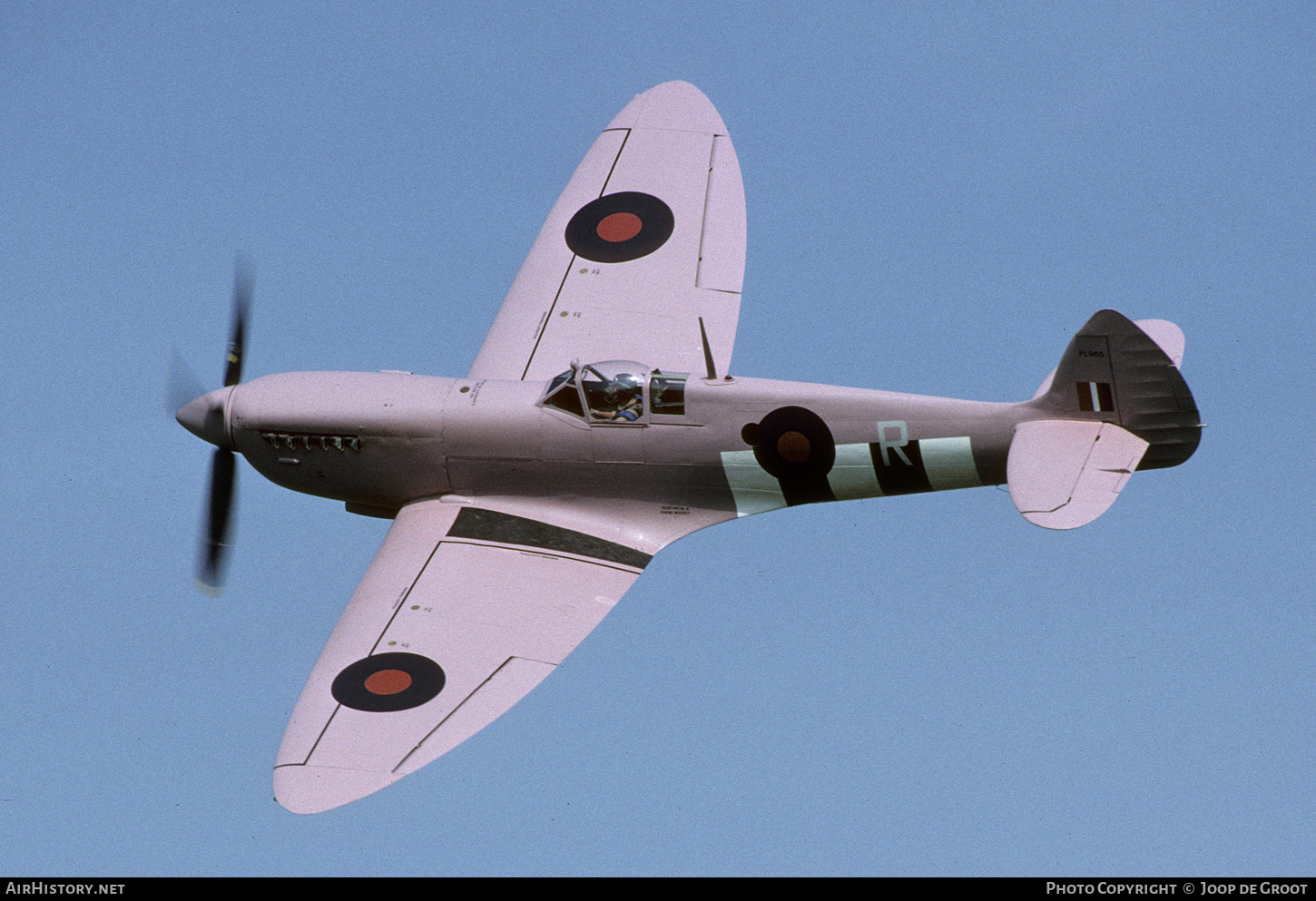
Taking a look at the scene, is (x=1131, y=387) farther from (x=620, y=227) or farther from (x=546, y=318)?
(x=620, y=227)

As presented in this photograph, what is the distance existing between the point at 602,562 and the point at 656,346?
2.64m

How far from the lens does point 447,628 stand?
1556 cm

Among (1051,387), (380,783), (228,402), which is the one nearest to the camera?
(380,783)

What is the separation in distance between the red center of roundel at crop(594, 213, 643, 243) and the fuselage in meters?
2.88

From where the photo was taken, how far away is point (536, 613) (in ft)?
51.2

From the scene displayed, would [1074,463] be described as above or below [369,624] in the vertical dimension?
above

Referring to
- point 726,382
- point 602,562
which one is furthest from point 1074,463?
point 602,562

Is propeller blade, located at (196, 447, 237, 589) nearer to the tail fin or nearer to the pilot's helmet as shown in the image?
the pilot's helmet

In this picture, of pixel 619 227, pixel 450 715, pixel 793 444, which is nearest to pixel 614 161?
pixel 619 227

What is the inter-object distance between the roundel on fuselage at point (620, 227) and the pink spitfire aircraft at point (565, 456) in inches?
3.2

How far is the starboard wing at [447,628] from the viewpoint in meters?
14.4

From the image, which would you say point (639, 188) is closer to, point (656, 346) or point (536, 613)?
point (656, 346)

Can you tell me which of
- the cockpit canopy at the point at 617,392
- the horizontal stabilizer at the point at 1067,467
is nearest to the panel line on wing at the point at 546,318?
the cockpit canopy at the point at 617,392

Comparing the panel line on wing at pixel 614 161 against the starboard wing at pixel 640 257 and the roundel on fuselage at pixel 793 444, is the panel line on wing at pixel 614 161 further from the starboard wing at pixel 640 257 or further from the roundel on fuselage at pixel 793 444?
the roundel on fuselage at pixel 793 444
